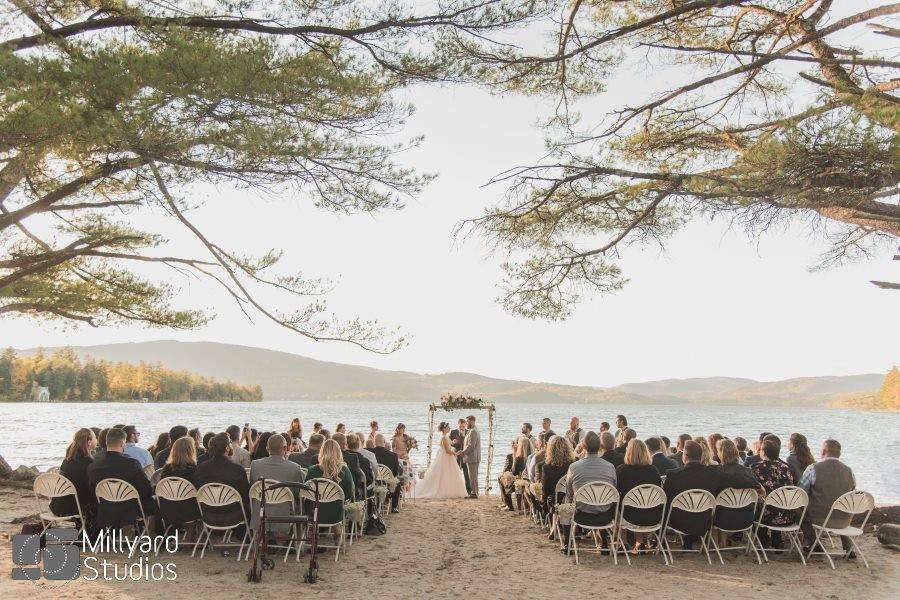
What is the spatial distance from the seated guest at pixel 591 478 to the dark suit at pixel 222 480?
314 centimetres

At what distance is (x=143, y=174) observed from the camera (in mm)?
8008

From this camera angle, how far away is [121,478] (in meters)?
6.16

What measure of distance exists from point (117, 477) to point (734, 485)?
18.8 ft

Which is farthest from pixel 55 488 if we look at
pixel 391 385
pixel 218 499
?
pixel 391 385

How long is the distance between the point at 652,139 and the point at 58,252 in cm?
838

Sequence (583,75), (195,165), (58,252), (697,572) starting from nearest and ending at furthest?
1. (697,572)
2. (195,165)
3. (583,75)
4. (58,252)

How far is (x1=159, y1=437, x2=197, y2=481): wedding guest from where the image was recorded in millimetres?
6301

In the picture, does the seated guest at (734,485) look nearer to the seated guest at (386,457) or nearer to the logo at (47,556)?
the seated guest at (386,457)

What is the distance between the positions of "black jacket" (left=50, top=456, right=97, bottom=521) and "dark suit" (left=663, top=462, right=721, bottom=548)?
5547 millimetres

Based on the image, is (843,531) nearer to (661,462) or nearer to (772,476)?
(772,476)

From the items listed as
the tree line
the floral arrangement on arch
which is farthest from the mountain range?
the floral arrangement on arch

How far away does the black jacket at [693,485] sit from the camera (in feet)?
21.1

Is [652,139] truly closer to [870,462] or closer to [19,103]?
[19,103]

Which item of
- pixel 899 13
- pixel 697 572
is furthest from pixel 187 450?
pixel 899 13
